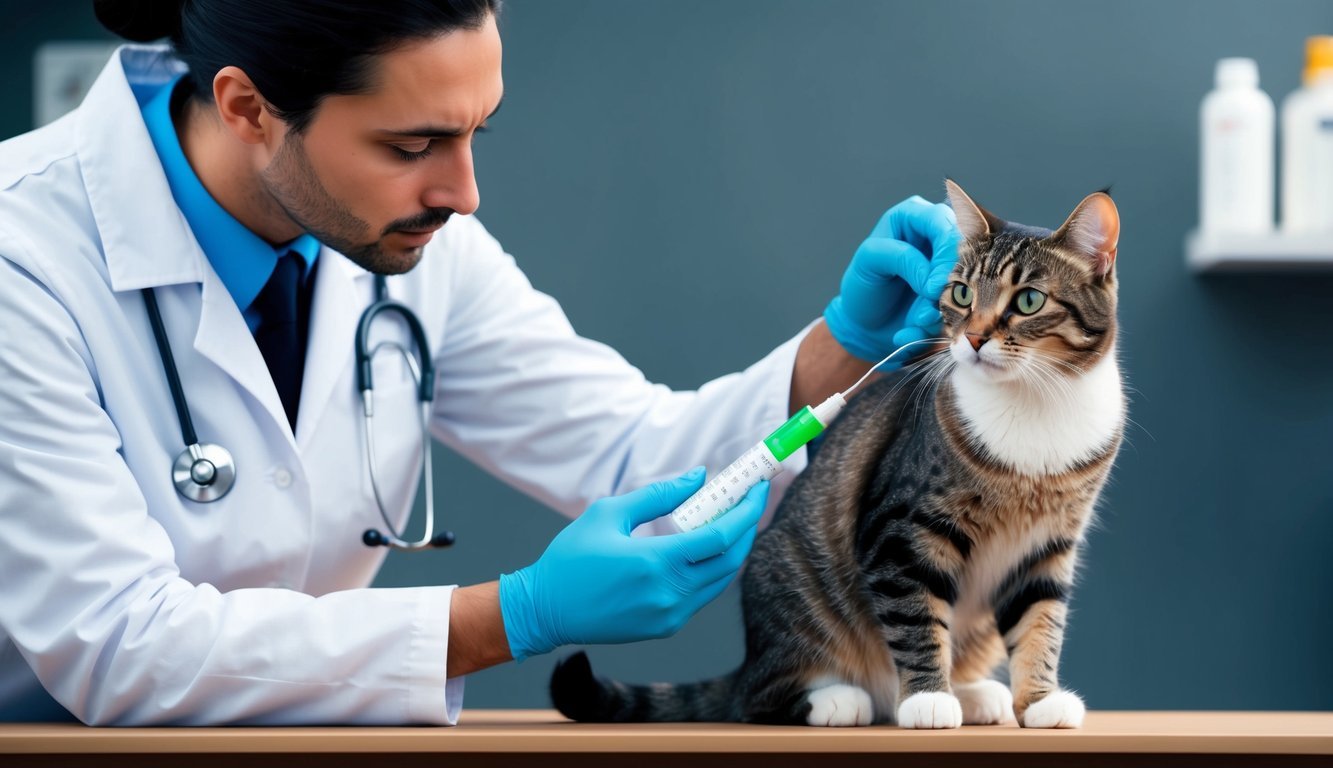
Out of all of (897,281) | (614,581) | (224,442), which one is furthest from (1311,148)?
(224,442)

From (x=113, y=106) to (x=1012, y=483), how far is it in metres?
1.10

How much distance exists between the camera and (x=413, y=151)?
130 cm

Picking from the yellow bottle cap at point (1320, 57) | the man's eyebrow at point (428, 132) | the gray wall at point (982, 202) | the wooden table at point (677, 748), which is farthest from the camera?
the gray wall at point (982, 202)

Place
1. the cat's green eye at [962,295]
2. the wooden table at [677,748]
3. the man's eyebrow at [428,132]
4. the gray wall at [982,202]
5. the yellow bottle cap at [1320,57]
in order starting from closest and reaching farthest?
the wooden table at [677,748] → the cat's green eye at [962,295] → the man's eyebrow at [428,132] → the yellow bottle cap at [1320,57] → the gray wall at [982,202]

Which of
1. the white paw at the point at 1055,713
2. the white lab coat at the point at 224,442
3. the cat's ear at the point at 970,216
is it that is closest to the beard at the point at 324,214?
the white lab coat at the point at 224,442

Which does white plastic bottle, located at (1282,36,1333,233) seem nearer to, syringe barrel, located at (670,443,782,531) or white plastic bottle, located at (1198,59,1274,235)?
white plastic bottle, located at (1198,59,1274,235)

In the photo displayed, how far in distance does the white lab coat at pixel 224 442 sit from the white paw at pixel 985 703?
13.5 inches

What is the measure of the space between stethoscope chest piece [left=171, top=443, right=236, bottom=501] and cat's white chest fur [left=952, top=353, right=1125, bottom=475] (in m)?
0.79

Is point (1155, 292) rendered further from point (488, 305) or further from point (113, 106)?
point (113, 106)

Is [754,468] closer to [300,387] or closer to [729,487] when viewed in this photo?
[729,487]

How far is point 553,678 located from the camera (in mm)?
1228

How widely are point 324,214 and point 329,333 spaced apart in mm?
164

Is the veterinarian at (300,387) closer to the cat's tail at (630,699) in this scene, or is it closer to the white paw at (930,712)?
the cat's tail at (630,699)

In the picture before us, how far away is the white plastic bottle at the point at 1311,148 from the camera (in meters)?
2.03
